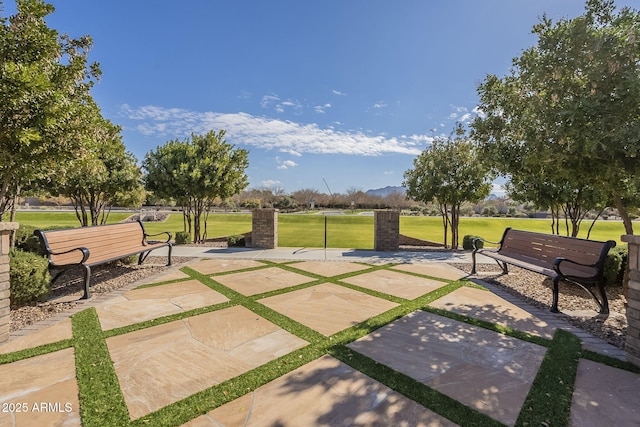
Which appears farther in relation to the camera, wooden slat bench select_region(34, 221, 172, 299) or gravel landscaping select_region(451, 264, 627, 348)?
wooden slat bench select_region(34, 221, 172, 299)

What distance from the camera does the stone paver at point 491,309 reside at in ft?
12.2

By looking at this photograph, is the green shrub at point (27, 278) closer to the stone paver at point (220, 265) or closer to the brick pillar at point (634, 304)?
the stone paver at point (220, 265)

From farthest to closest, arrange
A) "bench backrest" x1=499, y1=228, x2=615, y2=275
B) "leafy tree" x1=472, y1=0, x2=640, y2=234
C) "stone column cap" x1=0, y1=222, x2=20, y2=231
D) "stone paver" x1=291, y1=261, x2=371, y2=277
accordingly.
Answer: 1. "stone paver" x1=291, y1=261, x2=371, y2=277
2. "bench backrest" x1=499, y1=228, x2=615, y2=275
3. "leafy tree" x1=472, y1=0, x2=640, y2=234
4. "stone column cap" x1=0, y1=222, x2=20, y2=231

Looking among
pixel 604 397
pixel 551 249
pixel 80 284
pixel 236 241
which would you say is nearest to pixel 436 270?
pixel 551 249

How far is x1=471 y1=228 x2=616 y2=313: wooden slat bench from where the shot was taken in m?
4.09

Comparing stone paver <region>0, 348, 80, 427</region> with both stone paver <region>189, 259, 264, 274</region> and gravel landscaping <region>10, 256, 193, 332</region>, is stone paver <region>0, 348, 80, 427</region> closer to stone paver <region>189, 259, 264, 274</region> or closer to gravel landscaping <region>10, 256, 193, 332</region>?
gravel landscaping <region>10, 256, 193, 332</region>

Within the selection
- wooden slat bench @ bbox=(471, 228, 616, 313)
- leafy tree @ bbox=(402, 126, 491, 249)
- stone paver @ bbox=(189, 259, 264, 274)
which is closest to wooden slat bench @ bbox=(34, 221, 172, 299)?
stone paver @ bbox=(189, 259, 264, 274)

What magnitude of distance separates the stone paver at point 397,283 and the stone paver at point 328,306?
510 millimetres

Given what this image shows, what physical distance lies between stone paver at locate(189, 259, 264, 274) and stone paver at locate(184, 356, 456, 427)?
453 cm

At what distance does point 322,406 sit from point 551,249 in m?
5.29

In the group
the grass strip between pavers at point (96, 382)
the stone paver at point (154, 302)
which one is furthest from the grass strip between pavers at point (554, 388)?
the stone paver at point (154, 302)

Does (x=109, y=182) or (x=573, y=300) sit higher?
(x=109, y=182)

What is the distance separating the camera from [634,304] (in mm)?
2840

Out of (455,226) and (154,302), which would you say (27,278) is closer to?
(154,302)
